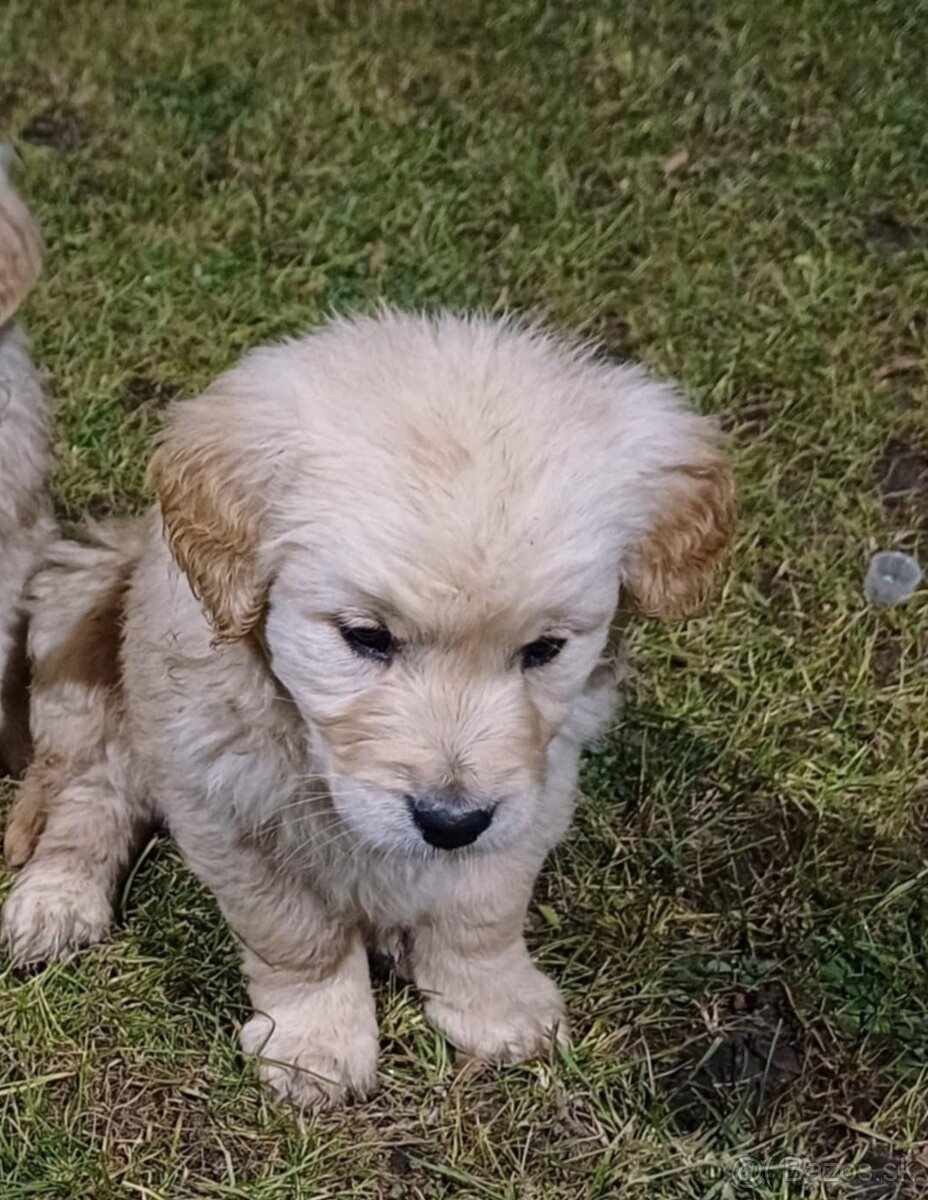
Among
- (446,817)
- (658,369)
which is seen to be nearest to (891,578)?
(658,369)

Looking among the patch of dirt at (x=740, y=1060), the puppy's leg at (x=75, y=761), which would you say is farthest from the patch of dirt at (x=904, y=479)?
the puppy's leg at (x=75, y=761)

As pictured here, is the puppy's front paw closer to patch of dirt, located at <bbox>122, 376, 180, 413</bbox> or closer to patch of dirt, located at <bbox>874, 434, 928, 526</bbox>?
patch of dirt, located at <bbox>874, 434, 928, 526</bbox>

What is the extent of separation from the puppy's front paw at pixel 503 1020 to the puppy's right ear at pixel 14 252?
1570mm

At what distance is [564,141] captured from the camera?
203 inches

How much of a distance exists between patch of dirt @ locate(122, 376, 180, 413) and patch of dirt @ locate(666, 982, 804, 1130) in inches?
86.2

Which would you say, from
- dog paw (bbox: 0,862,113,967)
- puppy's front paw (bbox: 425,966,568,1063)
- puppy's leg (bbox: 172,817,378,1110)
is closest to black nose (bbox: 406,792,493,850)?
puppy's leg (bbox: 172,817,378,1110)

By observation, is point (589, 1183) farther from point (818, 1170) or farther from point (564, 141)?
point (564, 141)

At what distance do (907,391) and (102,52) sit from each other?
300 cm

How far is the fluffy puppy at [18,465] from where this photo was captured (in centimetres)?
292

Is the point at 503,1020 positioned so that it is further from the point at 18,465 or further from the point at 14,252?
the point at 14,252

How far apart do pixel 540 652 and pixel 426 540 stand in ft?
1.04

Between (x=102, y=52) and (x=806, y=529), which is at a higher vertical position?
(x=102, y=52)

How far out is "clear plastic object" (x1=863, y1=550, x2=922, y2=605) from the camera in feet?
12.6

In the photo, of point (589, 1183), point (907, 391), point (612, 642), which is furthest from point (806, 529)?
point (589, 1183)
